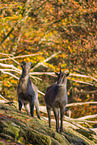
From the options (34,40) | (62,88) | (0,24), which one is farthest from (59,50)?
(62,88)

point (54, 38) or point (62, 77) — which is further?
point (54, 38)

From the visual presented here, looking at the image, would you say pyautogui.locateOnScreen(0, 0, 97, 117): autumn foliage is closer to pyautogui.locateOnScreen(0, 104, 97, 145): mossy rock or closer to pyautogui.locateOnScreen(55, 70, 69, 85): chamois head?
pyautogui.locateOnScreen(0, 104, 97, 145): mossy rock

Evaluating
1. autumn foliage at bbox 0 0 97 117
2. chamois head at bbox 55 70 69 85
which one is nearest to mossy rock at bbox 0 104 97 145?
chamois head at bbox 55 70 69 85

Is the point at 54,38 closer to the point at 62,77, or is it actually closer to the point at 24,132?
the point at 62,77

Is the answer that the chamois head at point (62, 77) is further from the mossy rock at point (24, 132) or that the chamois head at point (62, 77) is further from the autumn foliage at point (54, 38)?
the autumn foliage at point (54, 38)

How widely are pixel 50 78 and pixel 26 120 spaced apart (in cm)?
1230

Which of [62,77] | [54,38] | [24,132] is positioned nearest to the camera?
[24,132]

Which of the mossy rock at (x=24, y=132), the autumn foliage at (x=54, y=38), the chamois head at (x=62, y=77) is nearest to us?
the mossy rock at (x=24, y=132)

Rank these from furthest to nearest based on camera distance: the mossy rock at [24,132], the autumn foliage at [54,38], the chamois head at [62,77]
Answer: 1. the autumn foliage at [54,38]
2. the chamois head at [62,77]
3. the mossy rock at [24,132]

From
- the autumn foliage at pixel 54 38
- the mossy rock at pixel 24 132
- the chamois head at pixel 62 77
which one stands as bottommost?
the mossy rock at pixel 24 132

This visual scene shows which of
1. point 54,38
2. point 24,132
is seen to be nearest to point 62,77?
point 24,132

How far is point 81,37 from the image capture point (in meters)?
17.0

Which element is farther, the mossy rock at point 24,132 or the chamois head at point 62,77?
the chamois head at point 62,77

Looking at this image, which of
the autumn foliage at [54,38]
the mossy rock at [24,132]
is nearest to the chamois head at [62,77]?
the mossy rock at [24,132]
